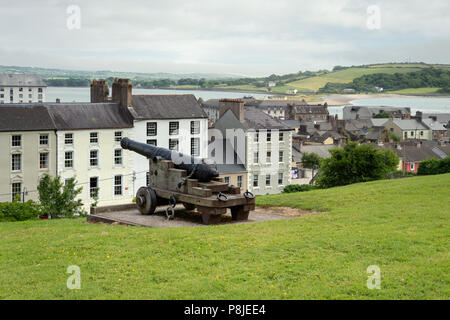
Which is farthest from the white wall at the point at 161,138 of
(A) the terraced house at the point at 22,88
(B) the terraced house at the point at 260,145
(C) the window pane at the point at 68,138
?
(A) the terraced house at the point at 22,88

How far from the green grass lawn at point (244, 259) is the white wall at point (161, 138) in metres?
32.3

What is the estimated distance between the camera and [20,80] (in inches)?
6944

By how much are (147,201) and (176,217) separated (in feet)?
3.95

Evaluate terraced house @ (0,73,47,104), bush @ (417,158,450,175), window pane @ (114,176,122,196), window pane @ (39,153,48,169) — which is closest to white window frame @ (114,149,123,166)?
window pane @ (114,176,122,196)

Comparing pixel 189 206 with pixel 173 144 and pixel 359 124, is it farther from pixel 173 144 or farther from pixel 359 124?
pixel 359 124

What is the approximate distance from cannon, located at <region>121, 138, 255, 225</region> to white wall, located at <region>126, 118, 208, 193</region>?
3073cm

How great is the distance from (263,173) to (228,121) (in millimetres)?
6812

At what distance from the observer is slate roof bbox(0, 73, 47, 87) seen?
173125 millimetres

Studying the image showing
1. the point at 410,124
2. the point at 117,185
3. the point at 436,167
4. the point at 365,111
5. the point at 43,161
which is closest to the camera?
→ the point at 436,167

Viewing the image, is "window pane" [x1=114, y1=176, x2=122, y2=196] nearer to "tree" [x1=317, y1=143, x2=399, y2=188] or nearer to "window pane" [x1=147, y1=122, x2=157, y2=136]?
"window pane" [x1=147, y1=122, x2=157, y2=136]

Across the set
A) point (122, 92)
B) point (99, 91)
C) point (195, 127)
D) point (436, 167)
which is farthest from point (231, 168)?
point (436, 167)

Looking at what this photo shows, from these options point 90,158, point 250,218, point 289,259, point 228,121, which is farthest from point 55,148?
point 289,259

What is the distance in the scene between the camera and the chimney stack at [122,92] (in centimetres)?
5116
